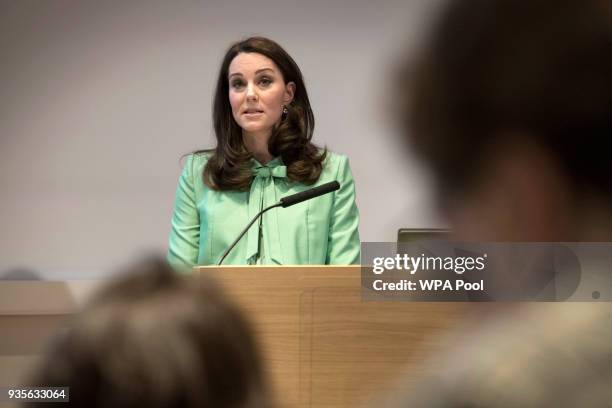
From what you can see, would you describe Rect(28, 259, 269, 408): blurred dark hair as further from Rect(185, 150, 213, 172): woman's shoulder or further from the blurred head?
Rect(185, 150, 213, 172): woman's shoulder

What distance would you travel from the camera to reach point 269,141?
3.21 m

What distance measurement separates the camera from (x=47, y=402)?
0.55 metres

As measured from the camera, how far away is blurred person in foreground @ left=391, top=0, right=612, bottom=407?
1.56ft

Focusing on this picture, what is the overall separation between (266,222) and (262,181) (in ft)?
0.56

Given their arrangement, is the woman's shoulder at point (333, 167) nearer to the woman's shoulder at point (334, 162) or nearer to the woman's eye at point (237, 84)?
the woman's shoulder at point (334, 162)

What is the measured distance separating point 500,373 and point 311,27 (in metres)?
3.95

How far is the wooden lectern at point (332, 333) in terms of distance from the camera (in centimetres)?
189

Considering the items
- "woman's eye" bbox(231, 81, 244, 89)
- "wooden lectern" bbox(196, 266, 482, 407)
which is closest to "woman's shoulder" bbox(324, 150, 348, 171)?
"woman's eye" bbox(231, 81, 244, 89)

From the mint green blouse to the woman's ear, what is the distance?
0.82ft

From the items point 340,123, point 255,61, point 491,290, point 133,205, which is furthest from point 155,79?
point 491,290

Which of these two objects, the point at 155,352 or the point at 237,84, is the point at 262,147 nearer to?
the point at 237,84

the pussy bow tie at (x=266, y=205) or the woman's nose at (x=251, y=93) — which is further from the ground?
the woman's nose at (x=251, y=93)

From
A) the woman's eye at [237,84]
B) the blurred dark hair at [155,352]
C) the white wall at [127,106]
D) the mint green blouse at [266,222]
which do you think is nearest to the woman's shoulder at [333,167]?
the mint green blouse at [266,222]

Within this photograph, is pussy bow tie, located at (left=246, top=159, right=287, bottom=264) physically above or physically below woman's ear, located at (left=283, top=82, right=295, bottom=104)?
below
